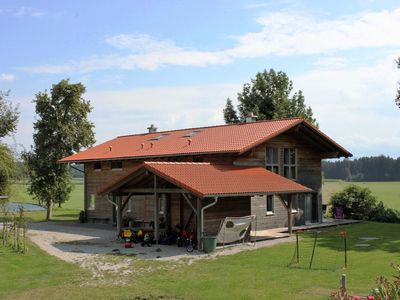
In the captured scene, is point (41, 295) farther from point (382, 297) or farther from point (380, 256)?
point (380, 256)

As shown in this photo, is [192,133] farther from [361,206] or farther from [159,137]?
[361,206]

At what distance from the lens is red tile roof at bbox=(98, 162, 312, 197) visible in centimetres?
2050

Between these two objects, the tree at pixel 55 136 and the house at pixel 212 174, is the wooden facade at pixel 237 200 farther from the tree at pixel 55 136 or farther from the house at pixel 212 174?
the tree at pixel 55 136

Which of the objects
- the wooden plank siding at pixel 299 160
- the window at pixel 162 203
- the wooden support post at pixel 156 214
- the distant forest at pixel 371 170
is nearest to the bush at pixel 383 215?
the wooden plank siding at pixel 299 160

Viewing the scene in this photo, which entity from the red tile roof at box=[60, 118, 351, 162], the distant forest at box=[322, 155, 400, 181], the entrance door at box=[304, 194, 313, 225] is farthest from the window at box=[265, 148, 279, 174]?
the distant forest at box=[322, 155, 400, 181]

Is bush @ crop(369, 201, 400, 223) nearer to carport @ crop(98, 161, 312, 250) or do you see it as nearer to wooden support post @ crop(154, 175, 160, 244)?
carport @ crop(98, 161, 312, 250)

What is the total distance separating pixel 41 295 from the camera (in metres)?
13.0

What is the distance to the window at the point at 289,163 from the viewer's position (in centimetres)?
2944

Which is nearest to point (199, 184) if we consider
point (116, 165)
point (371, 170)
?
point (116, 165)

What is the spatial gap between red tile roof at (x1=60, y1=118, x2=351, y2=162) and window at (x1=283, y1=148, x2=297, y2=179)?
1842 mm

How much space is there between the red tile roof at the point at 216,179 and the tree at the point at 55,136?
1386cm

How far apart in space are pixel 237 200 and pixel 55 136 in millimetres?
17767

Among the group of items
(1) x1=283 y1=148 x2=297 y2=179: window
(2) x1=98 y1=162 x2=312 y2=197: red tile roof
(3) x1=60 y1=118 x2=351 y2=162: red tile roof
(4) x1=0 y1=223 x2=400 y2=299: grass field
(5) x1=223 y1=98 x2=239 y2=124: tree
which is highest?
(5) x1=223 y1=98 x2=239 y2=124: tree

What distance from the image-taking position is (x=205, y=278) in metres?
14.8
